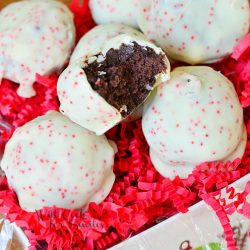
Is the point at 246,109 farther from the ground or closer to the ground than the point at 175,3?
closer to the ground

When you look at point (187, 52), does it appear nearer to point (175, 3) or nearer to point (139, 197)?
point (175, 3)

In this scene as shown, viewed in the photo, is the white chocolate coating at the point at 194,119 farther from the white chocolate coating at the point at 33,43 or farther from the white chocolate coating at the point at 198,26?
the white chocolate coating at the point at 33,43

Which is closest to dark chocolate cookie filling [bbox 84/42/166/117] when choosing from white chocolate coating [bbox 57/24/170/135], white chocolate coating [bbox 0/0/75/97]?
white chocolate coating [bbox 57/24/170/135]

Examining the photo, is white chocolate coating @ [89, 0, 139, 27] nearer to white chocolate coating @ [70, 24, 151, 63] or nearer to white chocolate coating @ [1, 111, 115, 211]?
white chocolate coating @ [70, 24, 151, 63]

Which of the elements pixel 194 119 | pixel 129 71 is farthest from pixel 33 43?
pixel 194 119

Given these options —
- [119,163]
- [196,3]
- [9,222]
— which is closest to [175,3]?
[196,3]

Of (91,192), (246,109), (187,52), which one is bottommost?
(91,192)

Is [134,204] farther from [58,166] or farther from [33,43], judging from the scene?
[33,43]
